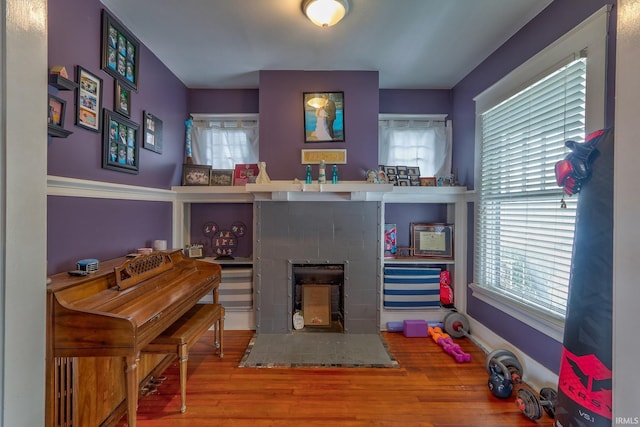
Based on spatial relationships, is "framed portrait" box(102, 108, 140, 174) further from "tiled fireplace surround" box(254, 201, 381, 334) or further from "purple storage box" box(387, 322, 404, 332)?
"purple storage box" box(387, 322, 404, 332)

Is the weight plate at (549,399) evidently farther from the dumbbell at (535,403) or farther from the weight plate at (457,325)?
the weight plate at (457,325)

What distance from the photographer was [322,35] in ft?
7.65

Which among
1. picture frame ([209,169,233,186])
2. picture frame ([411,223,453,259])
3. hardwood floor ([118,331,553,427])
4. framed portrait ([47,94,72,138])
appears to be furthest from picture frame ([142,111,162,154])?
picture frame ([411,223,453,259])

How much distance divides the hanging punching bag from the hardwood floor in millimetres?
565

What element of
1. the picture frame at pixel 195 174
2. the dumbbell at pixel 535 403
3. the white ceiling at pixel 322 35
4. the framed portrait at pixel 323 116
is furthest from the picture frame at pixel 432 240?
the picture frame at pixel 195 174

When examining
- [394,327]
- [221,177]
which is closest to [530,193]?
[394,327]

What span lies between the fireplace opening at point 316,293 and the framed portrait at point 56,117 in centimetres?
213

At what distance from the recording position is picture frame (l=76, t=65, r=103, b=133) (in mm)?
1724

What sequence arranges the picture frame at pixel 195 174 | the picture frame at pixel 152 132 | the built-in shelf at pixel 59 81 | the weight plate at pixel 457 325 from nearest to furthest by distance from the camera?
the built-in shelf at pixel 59 81 < the picture frame at pixel 152 132 < the weight plate at pixel 457 325 < the picture frame at pixel 195 174

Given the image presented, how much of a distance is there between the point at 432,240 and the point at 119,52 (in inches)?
132

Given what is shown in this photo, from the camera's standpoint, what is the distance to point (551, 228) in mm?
1849

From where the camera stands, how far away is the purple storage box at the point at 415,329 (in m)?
2.87

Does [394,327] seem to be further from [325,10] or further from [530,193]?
[325,10]

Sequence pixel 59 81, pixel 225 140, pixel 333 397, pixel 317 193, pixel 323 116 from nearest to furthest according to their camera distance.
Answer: pixel 59 81
pixel 333 397
pixel 317 193
pixel 323 116
pixel 225 140
